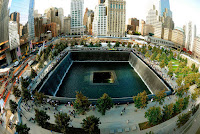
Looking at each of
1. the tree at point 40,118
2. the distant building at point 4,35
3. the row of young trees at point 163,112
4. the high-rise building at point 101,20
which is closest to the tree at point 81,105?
the tree at point 40,118

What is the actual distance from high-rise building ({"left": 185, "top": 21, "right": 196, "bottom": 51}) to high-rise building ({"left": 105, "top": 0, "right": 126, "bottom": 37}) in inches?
1511

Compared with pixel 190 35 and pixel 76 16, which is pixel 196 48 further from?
pixel 76 16

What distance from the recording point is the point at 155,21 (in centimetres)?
12288

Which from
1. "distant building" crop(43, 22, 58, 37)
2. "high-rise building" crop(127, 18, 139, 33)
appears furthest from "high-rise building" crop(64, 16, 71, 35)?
"high-rise building" crop(127, 18, 139, 33)

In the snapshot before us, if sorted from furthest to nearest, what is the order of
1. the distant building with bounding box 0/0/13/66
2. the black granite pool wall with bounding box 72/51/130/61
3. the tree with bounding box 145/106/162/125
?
the black granite pool wall with bounding box 72/51/130/61 < the distant building with bounding box 0/0/13/66 < the tree with bounding box 145/106/162/125

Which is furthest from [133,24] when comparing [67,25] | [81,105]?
[81,105]

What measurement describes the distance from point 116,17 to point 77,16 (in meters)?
39.2

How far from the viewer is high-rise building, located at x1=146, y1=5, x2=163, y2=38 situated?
113875 millimetres

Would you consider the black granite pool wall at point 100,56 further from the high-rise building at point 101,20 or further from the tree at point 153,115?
the high-rise building at point 101,20

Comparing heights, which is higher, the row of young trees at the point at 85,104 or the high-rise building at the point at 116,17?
the high-rise building at the point at 116,17

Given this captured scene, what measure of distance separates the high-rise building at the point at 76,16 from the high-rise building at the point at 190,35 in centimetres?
7859

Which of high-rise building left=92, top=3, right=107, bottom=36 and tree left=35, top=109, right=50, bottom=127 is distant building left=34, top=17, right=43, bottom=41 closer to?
high-rise building left=92, top=3, right=107, bottom=36

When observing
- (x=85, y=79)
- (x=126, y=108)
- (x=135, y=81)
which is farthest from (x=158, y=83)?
(x=85, y=79)

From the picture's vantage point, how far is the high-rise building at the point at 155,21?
11388cm
